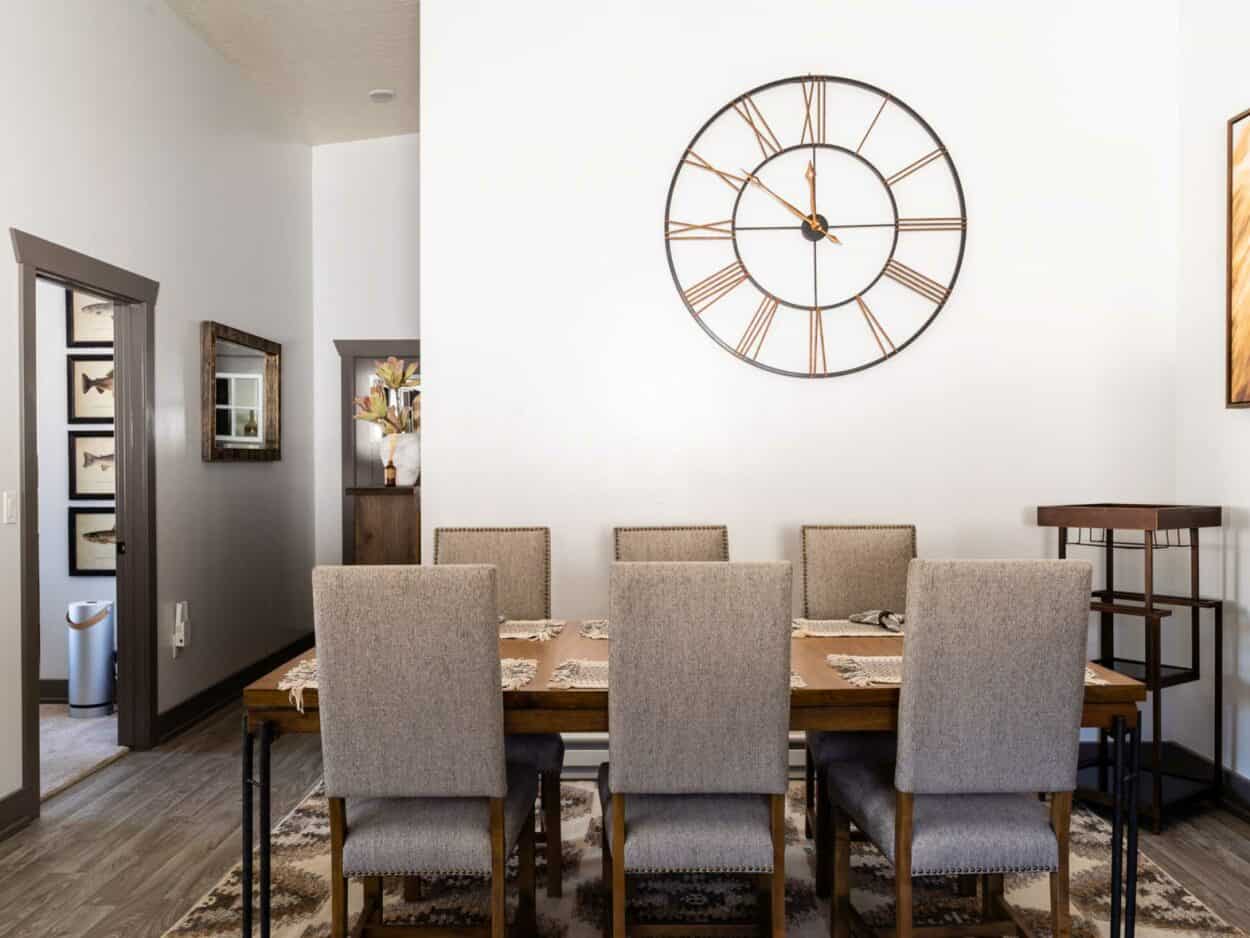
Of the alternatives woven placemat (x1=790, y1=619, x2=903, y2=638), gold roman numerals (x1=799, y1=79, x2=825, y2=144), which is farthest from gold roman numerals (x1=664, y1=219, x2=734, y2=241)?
woven placemat (x1=790, y1=619, x2=903, y2=638)

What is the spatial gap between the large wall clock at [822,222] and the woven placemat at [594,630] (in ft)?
4.23

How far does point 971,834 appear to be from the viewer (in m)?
1.95

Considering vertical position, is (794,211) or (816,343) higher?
(794,211)

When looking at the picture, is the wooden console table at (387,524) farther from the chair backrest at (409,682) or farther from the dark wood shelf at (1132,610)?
the dark wood shelf at (1132,610)

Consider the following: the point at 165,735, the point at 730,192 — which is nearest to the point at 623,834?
the point at 730,192

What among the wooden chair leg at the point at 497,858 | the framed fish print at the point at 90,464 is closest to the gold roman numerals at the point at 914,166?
the wooden chair leg at the point at 497,858

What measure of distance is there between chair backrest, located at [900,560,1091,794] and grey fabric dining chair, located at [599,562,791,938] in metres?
0.28

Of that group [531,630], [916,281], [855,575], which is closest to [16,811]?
[531,630]

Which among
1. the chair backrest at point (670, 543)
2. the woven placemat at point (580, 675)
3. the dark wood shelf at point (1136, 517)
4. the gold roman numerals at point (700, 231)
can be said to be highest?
the gold roman numerals at point (700, 231)

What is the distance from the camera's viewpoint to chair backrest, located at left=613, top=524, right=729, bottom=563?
3090 millimetres

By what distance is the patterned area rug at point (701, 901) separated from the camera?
231 cm

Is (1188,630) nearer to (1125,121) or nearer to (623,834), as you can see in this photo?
(1125,121)

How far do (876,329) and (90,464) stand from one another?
3.93 m

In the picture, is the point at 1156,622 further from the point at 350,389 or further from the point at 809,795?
the point at 350,389
